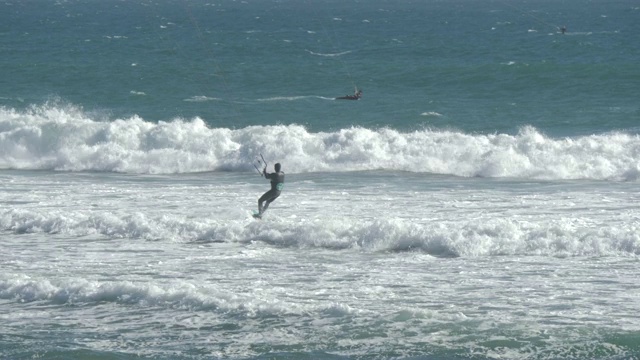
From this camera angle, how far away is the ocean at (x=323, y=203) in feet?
59.5

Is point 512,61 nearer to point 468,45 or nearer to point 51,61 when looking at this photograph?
point 468,45

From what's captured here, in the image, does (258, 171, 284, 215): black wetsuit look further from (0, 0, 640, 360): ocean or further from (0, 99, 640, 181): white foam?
(0, 99, 640, 181): white foam

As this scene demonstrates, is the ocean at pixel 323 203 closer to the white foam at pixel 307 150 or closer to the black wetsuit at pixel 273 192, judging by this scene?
the white foam at pixel 307 150

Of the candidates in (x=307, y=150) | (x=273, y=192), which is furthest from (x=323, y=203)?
(x=307, y=150)

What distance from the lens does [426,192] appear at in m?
29.4

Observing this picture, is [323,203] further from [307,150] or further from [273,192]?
[307,150]

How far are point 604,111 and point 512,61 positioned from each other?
14.5 m

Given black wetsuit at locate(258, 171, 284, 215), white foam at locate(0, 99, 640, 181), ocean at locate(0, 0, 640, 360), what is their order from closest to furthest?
ocean at locate(0, 0, 640, 360) < black wetsuit at locate(258, 171, 284, 215) < white foam at locate(0, 99, 640, 181)

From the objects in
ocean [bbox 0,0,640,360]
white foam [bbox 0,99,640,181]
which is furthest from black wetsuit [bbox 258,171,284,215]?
white foam [bbox 0,99,640,181]

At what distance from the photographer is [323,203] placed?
2783 centimetres

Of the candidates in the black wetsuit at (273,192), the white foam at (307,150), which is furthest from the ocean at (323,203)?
the black wetsuit at (273,192)

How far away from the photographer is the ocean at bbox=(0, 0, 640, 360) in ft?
59.5

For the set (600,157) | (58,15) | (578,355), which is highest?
(58,15)

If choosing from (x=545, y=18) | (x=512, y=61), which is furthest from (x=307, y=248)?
(x=545, y=18)
